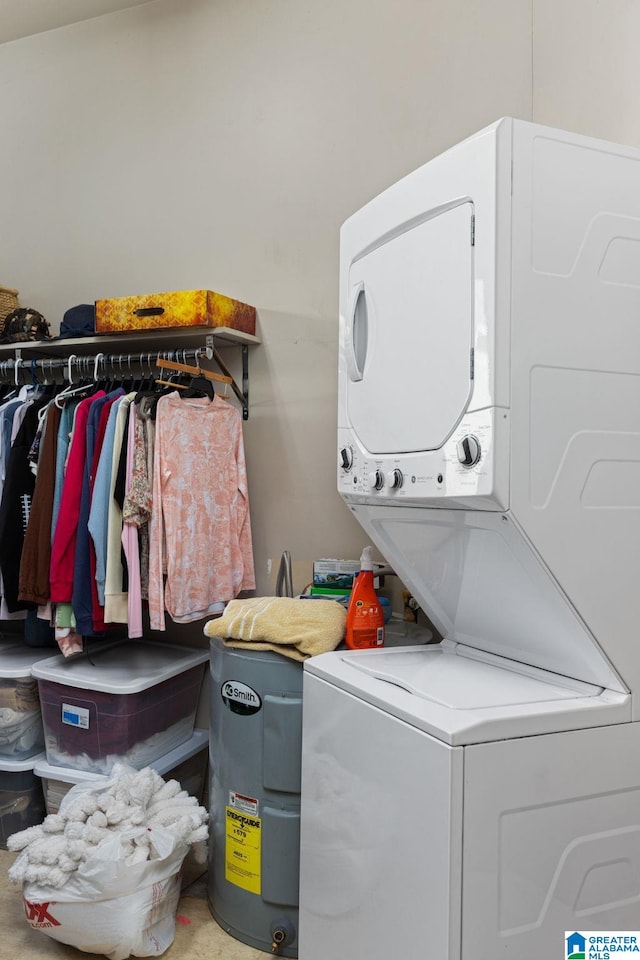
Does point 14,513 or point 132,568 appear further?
point 14,513

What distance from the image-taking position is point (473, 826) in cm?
137

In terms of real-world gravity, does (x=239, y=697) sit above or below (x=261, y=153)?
below

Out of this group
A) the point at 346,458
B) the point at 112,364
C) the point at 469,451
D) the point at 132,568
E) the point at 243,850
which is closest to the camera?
the point at 469,451

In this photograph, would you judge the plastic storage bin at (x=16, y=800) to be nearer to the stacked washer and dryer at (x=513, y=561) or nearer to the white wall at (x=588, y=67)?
the stacked washer and dryer at (x=513, y=561)

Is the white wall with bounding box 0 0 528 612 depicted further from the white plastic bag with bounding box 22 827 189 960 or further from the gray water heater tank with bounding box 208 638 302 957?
the white plastic bag with bounding box 22 827 189 960

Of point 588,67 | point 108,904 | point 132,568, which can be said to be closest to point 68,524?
point 132,568

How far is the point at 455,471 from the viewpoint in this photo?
1508 millimetres

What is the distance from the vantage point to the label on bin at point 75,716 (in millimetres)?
2643

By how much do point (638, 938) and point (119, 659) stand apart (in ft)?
6.36

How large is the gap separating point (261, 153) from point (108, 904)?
254 centimetres

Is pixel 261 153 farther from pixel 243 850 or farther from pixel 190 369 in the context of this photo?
pixel 243 850

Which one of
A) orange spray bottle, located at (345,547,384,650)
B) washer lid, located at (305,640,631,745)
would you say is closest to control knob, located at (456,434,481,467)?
washer lid, located at (305,640,631,745)

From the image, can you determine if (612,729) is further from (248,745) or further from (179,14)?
(179,14)

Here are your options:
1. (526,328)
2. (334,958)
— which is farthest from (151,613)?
(526,328)
